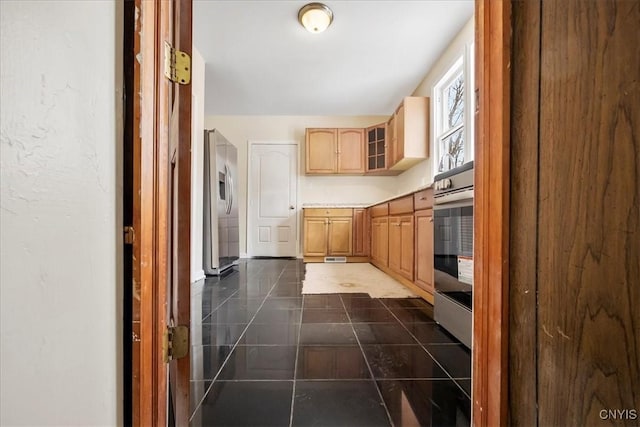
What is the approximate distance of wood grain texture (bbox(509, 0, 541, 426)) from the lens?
2.03ft

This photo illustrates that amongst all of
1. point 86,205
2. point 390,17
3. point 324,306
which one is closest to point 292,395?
point 86,205

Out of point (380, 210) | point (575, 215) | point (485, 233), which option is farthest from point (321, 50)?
point (575, 215)

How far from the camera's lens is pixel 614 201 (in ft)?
1.57

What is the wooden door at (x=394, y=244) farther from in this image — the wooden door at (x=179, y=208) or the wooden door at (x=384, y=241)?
the wooden door at (x=179, y=208)

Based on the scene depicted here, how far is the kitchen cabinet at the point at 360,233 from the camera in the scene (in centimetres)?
454

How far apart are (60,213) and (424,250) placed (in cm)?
217

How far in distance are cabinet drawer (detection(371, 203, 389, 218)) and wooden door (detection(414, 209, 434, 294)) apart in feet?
3.41

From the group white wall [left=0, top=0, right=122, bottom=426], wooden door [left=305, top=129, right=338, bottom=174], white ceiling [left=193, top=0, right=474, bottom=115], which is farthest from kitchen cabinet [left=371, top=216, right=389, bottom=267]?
white wall [left=0, top=0, right=122, bottom=426]

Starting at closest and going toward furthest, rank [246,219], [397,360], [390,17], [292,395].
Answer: [292,395] < [397,360] < [390,17] < [246,219]

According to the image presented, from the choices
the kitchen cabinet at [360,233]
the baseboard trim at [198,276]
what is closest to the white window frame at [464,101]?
the kitchen cabinet at [360,233]

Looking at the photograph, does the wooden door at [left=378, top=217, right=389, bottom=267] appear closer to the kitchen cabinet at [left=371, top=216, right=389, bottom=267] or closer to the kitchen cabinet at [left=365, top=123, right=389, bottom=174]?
the kitchen cabinet at [left=371, top=216, right=389, bottom=267]

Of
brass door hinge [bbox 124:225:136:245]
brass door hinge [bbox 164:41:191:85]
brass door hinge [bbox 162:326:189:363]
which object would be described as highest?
brass door hinge [bbox 164:41:191:85]

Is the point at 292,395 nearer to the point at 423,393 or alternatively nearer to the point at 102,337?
the point at 423,393

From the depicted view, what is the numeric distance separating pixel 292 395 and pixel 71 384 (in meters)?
0.80
